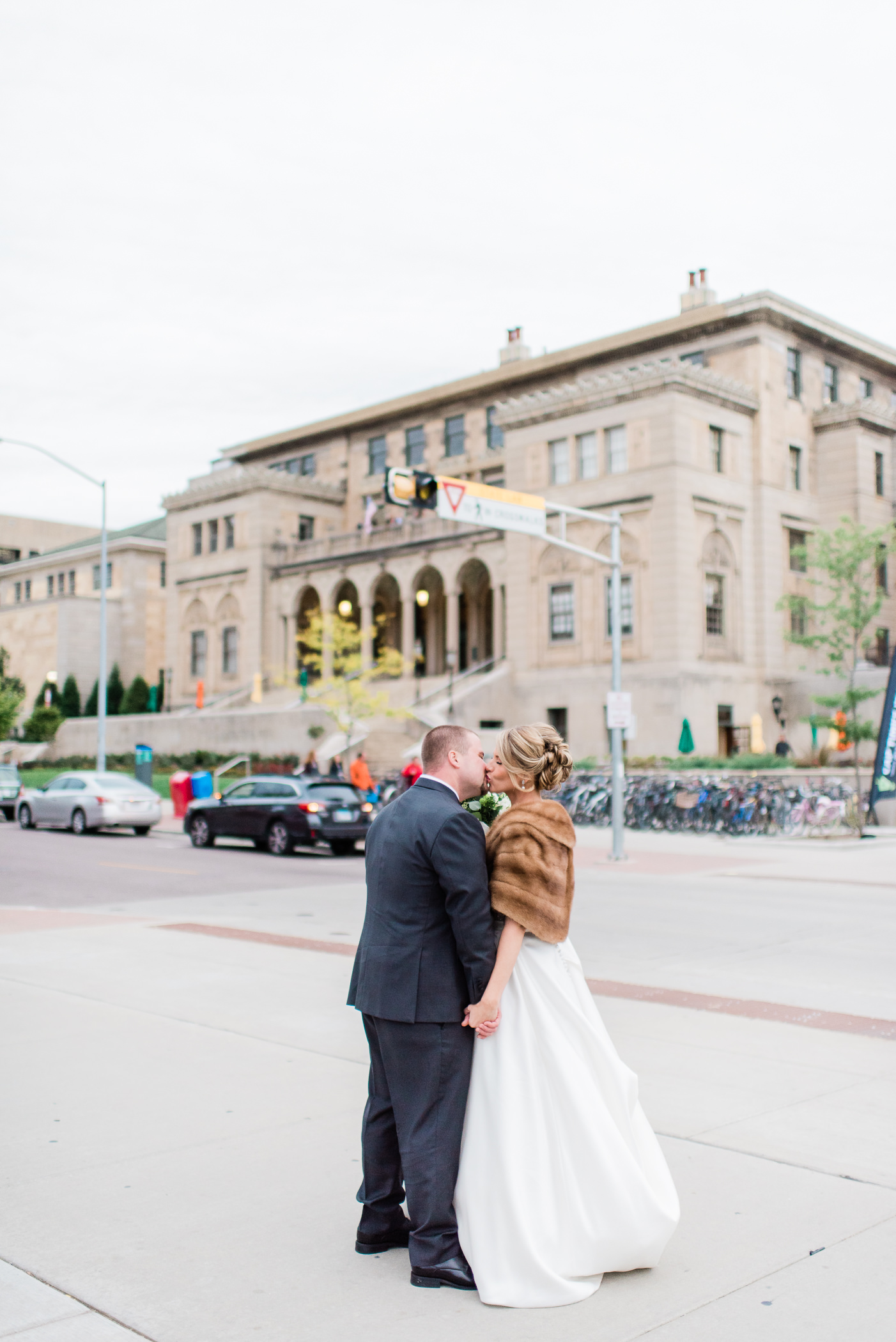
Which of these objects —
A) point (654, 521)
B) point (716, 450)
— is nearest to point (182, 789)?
point (654, 521)

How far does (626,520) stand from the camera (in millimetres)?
41844

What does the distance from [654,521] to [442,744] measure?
3795cm

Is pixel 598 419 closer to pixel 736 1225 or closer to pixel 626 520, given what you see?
pixel 626 520

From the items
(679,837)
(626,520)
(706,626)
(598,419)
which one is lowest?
(679,837)

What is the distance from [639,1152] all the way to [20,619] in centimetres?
7840

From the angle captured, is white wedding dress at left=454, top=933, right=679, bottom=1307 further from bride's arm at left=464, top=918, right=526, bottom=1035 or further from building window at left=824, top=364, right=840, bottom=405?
building window at left=824, top=364, right=840, bottom=405

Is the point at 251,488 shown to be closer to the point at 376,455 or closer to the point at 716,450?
the point at 376,455

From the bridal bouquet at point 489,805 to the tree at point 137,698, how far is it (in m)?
65.9

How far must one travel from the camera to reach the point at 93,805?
28.7 m

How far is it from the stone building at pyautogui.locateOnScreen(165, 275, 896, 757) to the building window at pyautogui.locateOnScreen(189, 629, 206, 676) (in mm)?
7095

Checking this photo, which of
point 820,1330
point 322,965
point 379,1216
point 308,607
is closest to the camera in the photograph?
point 820,1330

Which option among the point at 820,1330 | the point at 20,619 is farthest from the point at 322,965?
the point at 20,619

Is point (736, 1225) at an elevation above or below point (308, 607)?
below

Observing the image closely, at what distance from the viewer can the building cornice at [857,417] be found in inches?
1790
